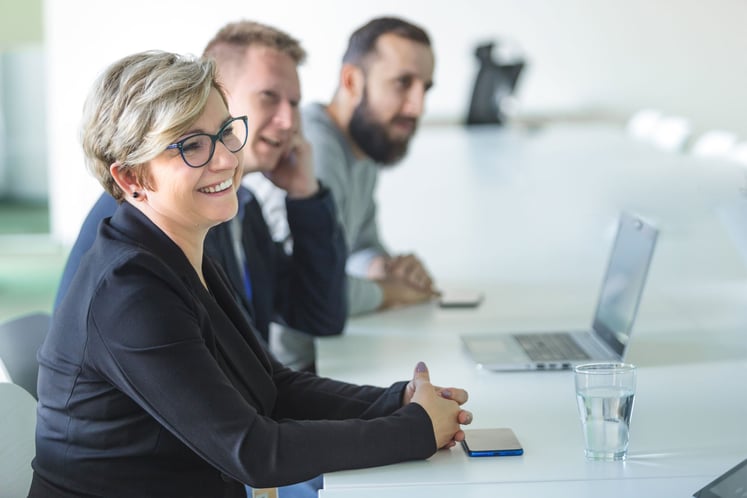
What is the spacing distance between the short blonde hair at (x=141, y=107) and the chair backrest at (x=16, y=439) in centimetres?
43

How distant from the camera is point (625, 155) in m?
5.47

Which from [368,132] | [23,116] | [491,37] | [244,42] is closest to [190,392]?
[244,42]

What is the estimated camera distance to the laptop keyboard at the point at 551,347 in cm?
195

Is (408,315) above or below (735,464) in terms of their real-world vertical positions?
below

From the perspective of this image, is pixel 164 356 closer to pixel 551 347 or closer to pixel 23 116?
pixel 551 347

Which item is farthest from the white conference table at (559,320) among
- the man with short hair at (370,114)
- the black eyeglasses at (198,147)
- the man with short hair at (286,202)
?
the black eyeglasses at (198,147)

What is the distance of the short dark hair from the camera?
9.04 ft

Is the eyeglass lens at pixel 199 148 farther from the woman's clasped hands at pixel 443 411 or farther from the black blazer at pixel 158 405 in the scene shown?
the woman's clasped hands at pixel 443 411

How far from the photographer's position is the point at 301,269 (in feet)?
7.61

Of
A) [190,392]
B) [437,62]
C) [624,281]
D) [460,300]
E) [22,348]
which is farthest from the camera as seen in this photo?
[437,62]

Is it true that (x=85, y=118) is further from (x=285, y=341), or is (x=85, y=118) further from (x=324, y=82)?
(x=324, y=82)

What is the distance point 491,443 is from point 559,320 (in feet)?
3.06

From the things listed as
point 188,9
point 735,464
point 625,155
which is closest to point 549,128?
point 625,155

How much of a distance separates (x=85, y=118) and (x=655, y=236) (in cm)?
105
